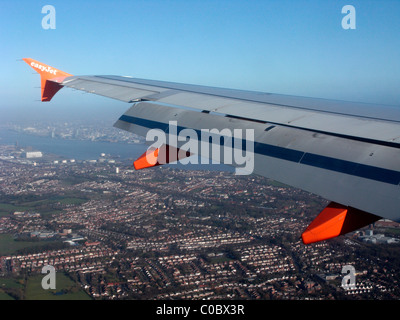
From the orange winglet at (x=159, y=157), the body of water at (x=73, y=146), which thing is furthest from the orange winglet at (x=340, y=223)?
the body of water at (x=73, y=146)

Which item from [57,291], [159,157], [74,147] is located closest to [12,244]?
[57,291]

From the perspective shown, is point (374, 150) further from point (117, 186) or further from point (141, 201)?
point (117, 186)

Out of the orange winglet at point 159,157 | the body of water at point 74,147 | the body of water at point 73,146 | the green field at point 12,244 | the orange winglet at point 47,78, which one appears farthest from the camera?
the body of water at point 73,146

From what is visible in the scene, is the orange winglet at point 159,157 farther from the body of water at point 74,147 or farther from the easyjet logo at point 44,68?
the body of water at point 74,147

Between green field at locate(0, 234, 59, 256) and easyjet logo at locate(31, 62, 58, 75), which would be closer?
easyjet logo at locate(31, 62, 58, 75)

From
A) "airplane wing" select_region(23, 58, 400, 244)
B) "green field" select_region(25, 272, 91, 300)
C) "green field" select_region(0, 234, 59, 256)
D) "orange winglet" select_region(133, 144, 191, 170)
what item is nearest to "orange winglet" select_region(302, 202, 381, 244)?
"airplane wing" select_region(23, 58, 400, 244)

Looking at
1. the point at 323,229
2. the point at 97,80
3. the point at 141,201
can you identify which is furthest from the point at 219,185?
the point at 323,229

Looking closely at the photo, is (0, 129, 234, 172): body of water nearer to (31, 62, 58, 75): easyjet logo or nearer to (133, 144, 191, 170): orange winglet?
(31, 62, 58, 75): easyjet logo
